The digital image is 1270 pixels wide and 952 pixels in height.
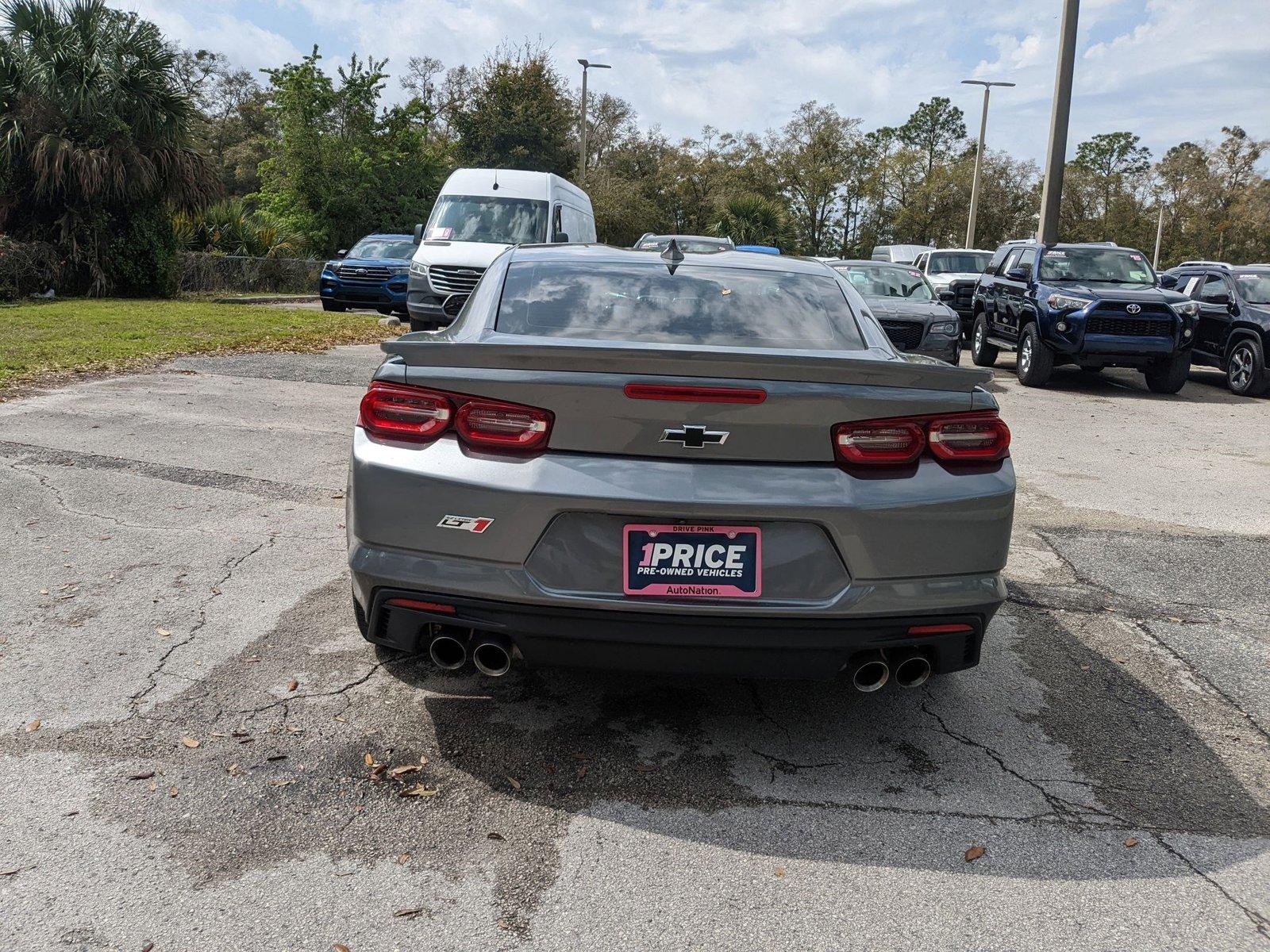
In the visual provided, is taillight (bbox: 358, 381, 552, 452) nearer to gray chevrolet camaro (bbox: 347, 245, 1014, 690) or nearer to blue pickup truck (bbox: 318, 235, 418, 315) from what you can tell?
gray chevrolet camaro (bbox: 347, 245, 1014, 690)

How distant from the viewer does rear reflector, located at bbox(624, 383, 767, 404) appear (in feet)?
10.4

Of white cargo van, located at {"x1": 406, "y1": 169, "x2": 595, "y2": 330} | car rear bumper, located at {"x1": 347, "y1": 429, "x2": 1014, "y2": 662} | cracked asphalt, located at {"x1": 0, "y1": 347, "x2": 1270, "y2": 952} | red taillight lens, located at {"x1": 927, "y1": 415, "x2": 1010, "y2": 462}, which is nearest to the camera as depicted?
cracked asphalt, located at {"x1": 0, "y1": 347, "x2": 1270, "y2": 952}

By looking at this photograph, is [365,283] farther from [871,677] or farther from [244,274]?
[871,677]

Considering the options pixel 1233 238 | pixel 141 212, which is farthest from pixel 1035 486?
pixel 1233 238

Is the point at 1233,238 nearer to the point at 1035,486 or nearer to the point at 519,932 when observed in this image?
the point at 1035,486

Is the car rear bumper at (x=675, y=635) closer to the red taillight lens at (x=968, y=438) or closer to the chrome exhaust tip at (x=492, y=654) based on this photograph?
the chrome exhaust tip at (x=492, y=654)

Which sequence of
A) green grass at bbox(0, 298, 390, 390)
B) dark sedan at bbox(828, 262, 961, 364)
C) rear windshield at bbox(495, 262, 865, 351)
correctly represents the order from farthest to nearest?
dark sedan at bbox(828, 262, 961, 364) → green grass at bbox(0, 298, 390, 390) → rear windshield at bbox(495, 262, 865, 351)

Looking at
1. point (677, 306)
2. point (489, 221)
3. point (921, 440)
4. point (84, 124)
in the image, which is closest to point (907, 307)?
point (489, 221)

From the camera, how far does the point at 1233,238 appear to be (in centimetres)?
5875

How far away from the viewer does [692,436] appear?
3.17 meters

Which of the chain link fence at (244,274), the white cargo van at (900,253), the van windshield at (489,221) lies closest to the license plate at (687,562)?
the van windshield at (489,221)

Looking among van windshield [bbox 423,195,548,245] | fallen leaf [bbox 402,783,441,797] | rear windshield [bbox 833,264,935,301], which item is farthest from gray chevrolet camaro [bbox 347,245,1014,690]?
van windshield [bbox 423,195,548,245]

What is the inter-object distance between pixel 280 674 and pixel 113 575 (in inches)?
61.6

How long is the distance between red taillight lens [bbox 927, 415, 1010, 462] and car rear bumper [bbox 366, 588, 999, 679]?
0.48m
